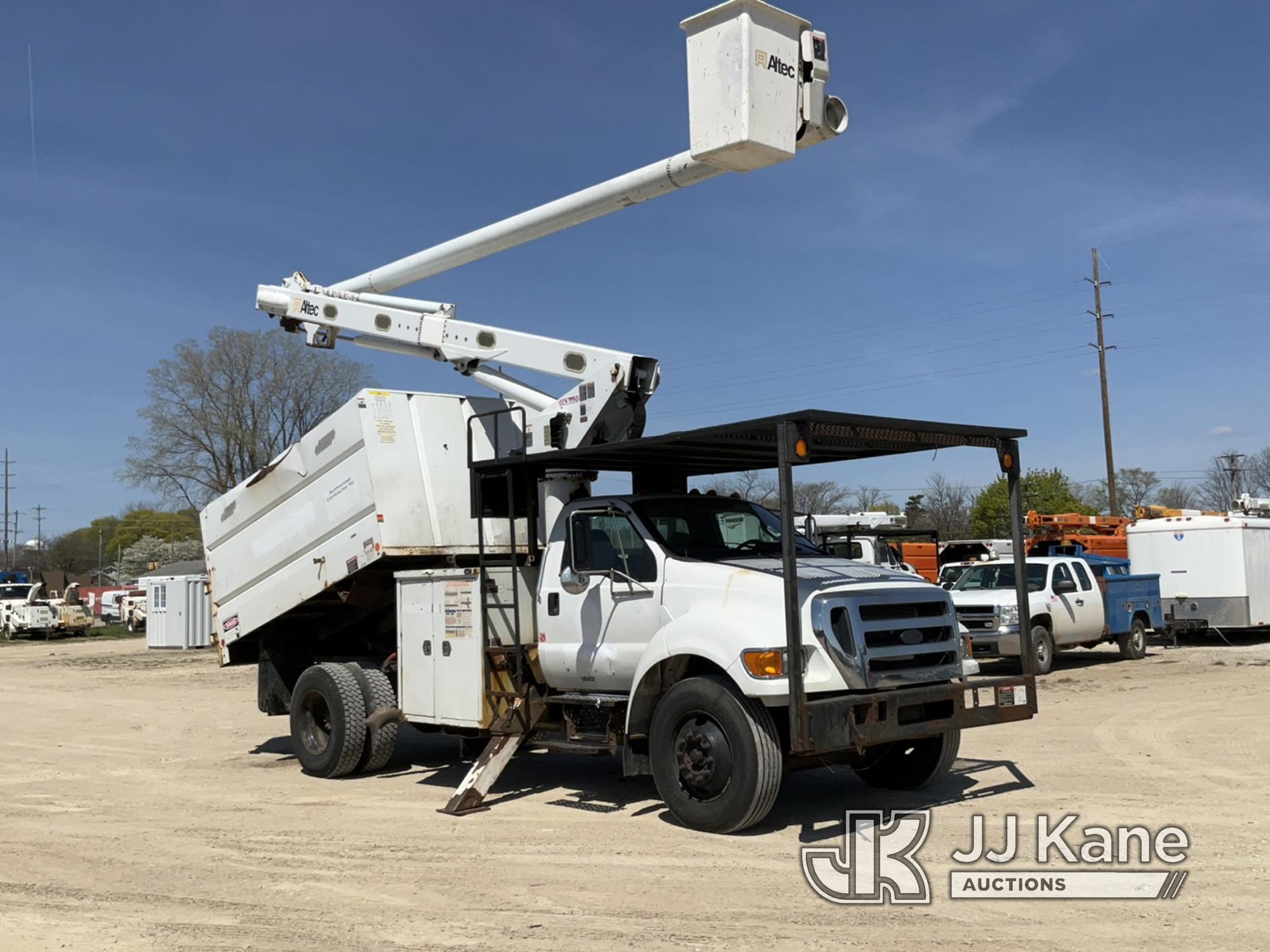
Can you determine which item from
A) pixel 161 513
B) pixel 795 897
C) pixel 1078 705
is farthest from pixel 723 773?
pixel 161 513

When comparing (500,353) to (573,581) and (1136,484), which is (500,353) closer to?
(573,581)

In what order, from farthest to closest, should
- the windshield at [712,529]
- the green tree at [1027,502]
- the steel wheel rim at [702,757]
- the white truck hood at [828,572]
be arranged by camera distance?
the green tree at [1027,502]
the windshield at [712,529]
the white truck hood at [828,572]
the steel wheel rim at [702,757]

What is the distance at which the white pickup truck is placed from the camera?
18.4m

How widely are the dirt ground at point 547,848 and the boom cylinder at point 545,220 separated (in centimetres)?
437

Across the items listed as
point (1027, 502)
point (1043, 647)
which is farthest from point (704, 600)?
point (1027, 502)

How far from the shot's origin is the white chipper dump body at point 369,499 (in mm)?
10367

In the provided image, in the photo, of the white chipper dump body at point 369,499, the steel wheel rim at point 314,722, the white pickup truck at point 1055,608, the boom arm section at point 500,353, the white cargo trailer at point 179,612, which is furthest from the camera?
the white cargo trailer at point 179,612

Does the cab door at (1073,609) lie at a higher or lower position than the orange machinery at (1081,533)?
lower

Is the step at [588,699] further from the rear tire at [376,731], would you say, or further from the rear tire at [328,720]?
the rear tire at [328,720]

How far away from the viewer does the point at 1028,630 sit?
896 centimetres

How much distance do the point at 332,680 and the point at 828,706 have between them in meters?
5.27

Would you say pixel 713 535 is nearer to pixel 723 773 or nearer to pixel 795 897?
pixel 723 773

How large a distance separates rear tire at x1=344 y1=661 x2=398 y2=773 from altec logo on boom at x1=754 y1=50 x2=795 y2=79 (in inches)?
260

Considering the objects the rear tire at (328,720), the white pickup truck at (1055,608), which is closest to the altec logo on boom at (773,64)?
the rear tire at (328,720)
